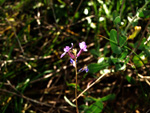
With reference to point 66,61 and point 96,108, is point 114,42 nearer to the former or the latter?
point 96,108

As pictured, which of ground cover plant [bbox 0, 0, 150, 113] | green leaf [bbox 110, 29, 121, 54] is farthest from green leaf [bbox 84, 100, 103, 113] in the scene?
green leaf [bbox 110, 29, 121, 54]

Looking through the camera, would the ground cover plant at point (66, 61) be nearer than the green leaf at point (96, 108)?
No

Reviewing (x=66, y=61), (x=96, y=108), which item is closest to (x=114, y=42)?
(x=96, y=108)

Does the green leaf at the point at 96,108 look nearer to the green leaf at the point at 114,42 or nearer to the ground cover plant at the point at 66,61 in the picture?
the ground cover plant at the point at 66,61

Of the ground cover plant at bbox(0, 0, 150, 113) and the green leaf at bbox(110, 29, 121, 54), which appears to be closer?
the green leaf at bbox(110, 29, 121, 54)

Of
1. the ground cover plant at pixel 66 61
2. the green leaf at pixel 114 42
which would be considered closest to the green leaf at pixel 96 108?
the ground cover plant at pixel 66 61

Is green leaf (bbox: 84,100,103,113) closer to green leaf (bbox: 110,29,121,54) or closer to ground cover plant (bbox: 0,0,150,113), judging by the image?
ground cover plant (bbox: 0,0,150,113)

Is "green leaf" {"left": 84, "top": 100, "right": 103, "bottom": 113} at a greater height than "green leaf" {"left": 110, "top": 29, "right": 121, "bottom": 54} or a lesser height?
lesser

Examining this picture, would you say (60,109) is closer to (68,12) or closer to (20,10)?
(68,12)
